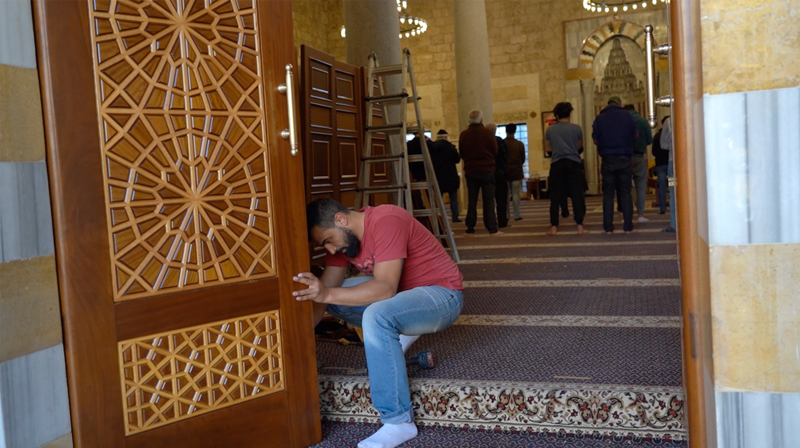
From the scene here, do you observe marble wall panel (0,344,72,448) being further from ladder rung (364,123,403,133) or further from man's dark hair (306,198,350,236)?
ladder rung (364,123,403,133)

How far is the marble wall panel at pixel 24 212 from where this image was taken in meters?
1.75

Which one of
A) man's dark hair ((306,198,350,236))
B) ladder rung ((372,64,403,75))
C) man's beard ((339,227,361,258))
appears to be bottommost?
man's beard ((339,227,361,258))

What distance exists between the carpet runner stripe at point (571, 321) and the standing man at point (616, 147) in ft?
11.3

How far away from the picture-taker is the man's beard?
104 inches

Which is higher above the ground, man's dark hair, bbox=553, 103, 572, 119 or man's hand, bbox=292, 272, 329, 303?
man's dark hair, bbox=553, 103, 572, 119

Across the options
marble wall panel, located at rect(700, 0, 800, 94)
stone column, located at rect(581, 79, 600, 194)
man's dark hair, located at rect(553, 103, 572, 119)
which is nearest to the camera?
marble wall panel, located at rect(700, 0, 800, 94)

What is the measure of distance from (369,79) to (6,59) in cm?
352

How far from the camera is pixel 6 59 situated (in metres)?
1.76

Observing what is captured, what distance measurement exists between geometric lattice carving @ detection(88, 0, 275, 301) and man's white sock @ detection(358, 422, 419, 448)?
2.20ft

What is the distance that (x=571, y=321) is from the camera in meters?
3.37

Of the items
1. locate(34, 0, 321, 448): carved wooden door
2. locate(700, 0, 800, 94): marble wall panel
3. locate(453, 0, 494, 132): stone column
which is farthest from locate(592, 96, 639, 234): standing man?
locate(700, 0, 800, 94): marble wall panel

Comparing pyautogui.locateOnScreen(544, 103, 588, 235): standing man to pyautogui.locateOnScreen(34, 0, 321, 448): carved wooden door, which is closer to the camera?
pyautogui.locateOnScreen(34, 0, 321, 448): carved wooden door

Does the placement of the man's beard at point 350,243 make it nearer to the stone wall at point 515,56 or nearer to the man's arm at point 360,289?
the man's arm at point 360,289

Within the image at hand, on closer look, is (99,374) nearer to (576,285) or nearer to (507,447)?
(507,447)
